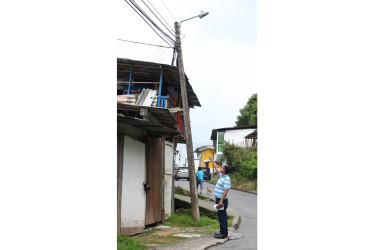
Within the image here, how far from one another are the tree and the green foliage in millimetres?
7550

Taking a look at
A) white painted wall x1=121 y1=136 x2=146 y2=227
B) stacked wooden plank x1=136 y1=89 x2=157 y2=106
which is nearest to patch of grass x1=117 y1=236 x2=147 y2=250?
white painted wall x1=121 y1=136 x2=146 y2=227

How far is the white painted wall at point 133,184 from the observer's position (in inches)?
274

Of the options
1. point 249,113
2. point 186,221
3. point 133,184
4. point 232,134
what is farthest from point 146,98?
point 249,113

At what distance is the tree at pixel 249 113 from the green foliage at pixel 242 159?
7550 millimetres

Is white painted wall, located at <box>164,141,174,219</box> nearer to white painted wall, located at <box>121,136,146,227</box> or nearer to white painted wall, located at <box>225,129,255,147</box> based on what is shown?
white painted wall, located at <box>121,136,146,227</box>

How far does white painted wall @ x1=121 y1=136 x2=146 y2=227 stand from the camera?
22.8 feet

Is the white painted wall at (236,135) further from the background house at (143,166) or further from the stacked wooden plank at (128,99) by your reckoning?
the background house at (143,166)

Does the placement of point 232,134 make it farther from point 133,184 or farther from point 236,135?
point 133,184

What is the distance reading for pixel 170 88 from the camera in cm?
1658

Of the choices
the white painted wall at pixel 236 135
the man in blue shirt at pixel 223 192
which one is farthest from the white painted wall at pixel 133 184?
the white painted wall at pixel 236 135
